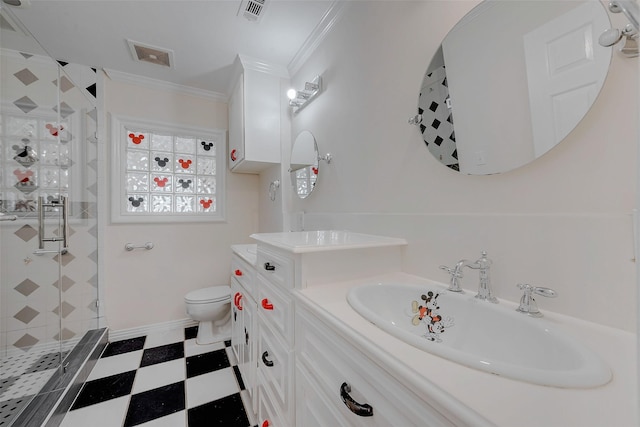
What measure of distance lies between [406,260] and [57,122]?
2545mm

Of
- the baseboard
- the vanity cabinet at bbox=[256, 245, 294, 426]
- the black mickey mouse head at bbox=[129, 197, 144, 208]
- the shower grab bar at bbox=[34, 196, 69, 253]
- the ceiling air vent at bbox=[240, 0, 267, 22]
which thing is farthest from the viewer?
the black mickey mouse head at bbox=[129, 197, 144, 208]

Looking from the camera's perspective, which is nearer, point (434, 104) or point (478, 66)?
point (478, 66)

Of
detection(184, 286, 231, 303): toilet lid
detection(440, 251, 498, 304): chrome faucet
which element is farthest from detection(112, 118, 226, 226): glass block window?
detection(440, 251, 498, 304): chrome faucet

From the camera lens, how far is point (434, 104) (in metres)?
0.91

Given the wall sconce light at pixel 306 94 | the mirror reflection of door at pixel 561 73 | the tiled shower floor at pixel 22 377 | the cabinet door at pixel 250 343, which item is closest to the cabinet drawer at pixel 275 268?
the cabinet door at pixel 250 343

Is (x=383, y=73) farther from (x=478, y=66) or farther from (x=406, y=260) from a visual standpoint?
(x=406, y=260)

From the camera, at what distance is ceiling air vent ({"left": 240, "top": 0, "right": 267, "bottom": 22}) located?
1391mm

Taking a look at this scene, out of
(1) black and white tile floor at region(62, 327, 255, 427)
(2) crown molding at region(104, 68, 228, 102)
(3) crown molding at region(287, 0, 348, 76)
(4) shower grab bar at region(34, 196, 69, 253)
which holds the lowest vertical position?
(1) black and white tile floor at region(62, 327, 255, 427)

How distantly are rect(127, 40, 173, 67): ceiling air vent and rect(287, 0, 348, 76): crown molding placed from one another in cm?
95

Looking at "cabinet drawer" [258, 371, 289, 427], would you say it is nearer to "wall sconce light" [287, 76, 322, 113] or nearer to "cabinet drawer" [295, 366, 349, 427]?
"cabinet drawer" [295, 366, 349, 427]

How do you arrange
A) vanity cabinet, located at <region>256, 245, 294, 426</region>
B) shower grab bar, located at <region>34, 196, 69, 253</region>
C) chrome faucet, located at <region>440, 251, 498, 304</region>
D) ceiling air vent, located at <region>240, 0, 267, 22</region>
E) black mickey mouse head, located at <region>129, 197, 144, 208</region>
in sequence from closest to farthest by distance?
1. chrome faucet, located at <region>440, 251, 498, 304</region>
2. vanity cabinet, located at <region>256, 245, 294, 426</region>
3. ceiling air vent, located at <region>240, 0, 267, 22</region>
4. shower grab bar, located at <region>34, 196, 69, 253</region>
5. black mickey mouse head, located at <region>129, 197, 144, 208</region>

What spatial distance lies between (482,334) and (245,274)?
1.15 m

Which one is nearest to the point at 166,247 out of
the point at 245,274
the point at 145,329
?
the point at 145,329

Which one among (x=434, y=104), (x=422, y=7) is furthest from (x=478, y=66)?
(x=422, y=7)
